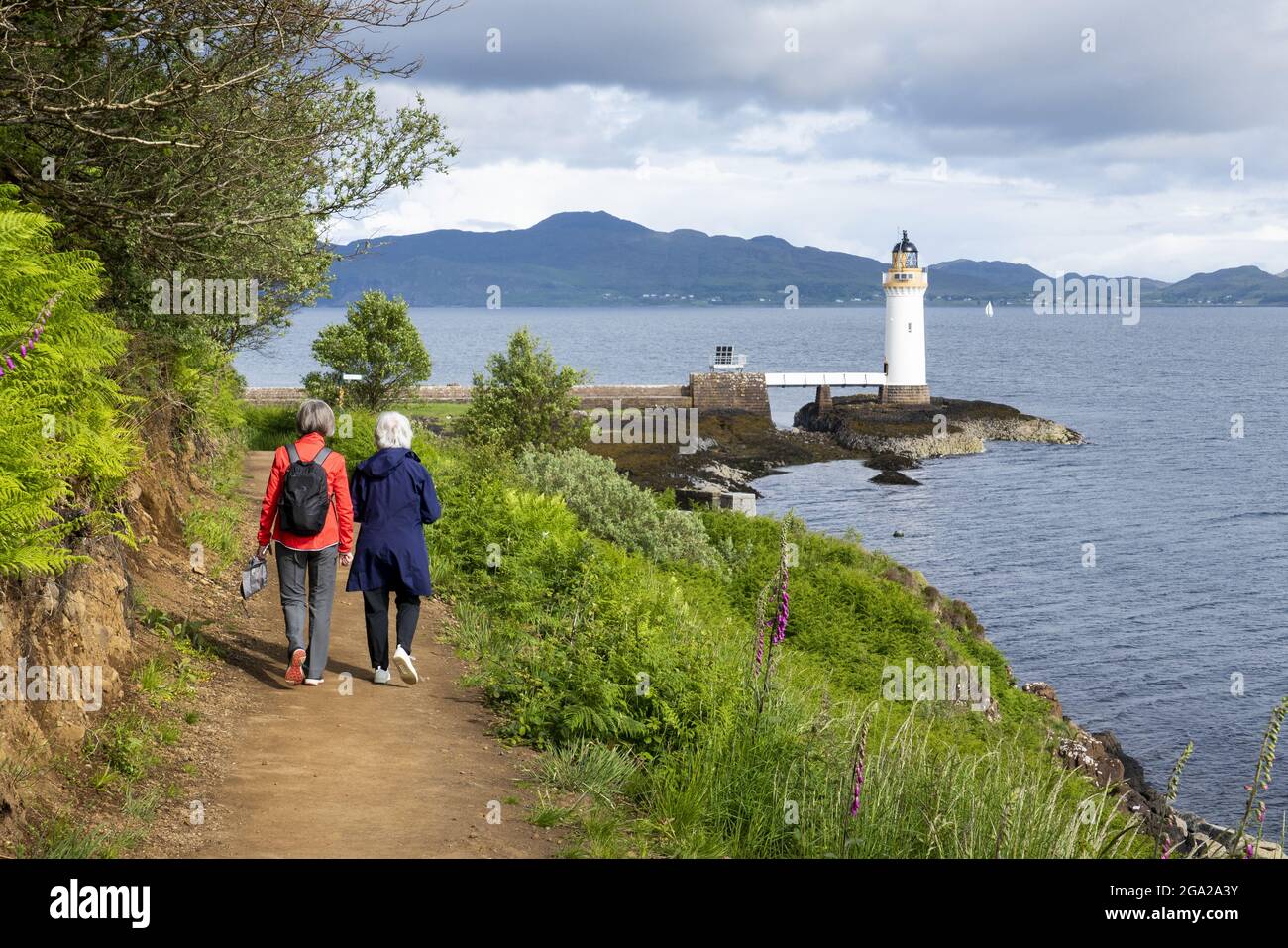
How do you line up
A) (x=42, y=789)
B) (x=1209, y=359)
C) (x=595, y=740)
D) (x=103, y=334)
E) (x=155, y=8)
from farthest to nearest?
(x=1209, y=359) < (x=155, y=8) < (x=103, y=334) < (x=595, y=740) < (x=42, y=789)

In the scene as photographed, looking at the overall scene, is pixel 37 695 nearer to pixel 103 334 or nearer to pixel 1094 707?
pixel 103 334

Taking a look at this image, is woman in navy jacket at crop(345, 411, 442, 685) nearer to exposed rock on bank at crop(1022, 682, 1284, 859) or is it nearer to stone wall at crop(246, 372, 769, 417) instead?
exposed rock on bank at crop(1022, 682, 1284, 859)

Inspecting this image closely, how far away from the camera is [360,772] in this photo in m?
7.57

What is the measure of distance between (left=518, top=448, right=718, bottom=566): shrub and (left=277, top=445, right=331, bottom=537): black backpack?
10.7 m

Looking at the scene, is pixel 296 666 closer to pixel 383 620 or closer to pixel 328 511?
pixel 383 620

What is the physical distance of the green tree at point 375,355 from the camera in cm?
3744

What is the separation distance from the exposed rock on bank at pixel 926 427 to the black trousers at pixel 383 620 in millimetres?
57313

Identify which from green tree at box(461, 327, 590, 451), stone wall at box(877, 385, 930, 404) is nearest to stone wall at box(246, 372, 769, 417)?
stone wall at box(877, 385, 930, 404)

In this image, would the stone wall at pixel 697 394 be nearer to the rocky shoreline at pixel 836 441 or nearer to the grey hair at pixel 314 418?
the rocky shoreline at pixel 836 441

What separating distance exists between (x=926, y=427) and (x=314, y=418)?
63897mm

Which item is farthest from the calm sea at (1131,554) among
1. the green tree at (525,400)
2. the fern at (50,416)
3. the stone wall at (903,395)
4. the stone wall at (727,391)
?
the fern at (50,416)
